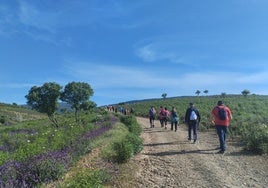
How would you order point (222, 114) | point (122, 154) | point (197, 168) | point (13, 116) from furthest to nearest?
point (13, 116) < point (222, 114) < point (122, 154) < point (197, 168)

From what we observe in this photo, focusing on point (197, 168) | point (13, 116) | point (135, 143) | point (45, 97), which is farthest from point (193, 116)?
point (13, 116)

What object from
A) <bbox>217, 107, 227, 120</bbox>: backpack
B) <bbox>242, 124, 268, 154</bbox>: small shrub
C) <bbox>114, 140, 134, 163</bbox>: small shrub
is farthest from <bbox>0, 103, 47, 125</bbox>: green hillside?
<bbox>114, 140, 134, 163</bbox>: small shrub

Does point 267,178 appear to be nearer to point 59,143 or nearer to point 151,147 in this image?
point 151,147

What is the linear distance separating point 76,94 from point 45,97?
908 cm

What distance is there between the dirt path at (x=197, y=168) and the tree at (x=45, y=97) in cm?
3483

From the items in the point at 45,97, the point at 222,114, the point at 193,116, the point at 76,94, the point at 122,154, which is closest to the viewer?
the point at 122,154

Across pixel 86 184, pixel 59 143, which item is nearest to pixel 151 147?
pixel 59 143

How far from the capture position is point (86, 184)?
7375 mm

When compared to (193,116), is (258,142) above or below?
below

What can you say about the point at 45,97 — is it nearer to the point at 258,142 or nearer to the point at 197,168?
the point at 258,142

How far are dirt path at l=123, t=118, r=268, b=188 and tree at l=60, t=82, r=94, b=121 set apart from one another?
138 feet

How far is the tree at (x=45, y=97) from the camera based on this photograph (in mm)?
47969

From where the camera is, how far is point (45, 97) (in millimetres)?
48188

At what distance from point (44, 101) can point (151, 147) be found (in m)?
34.5
